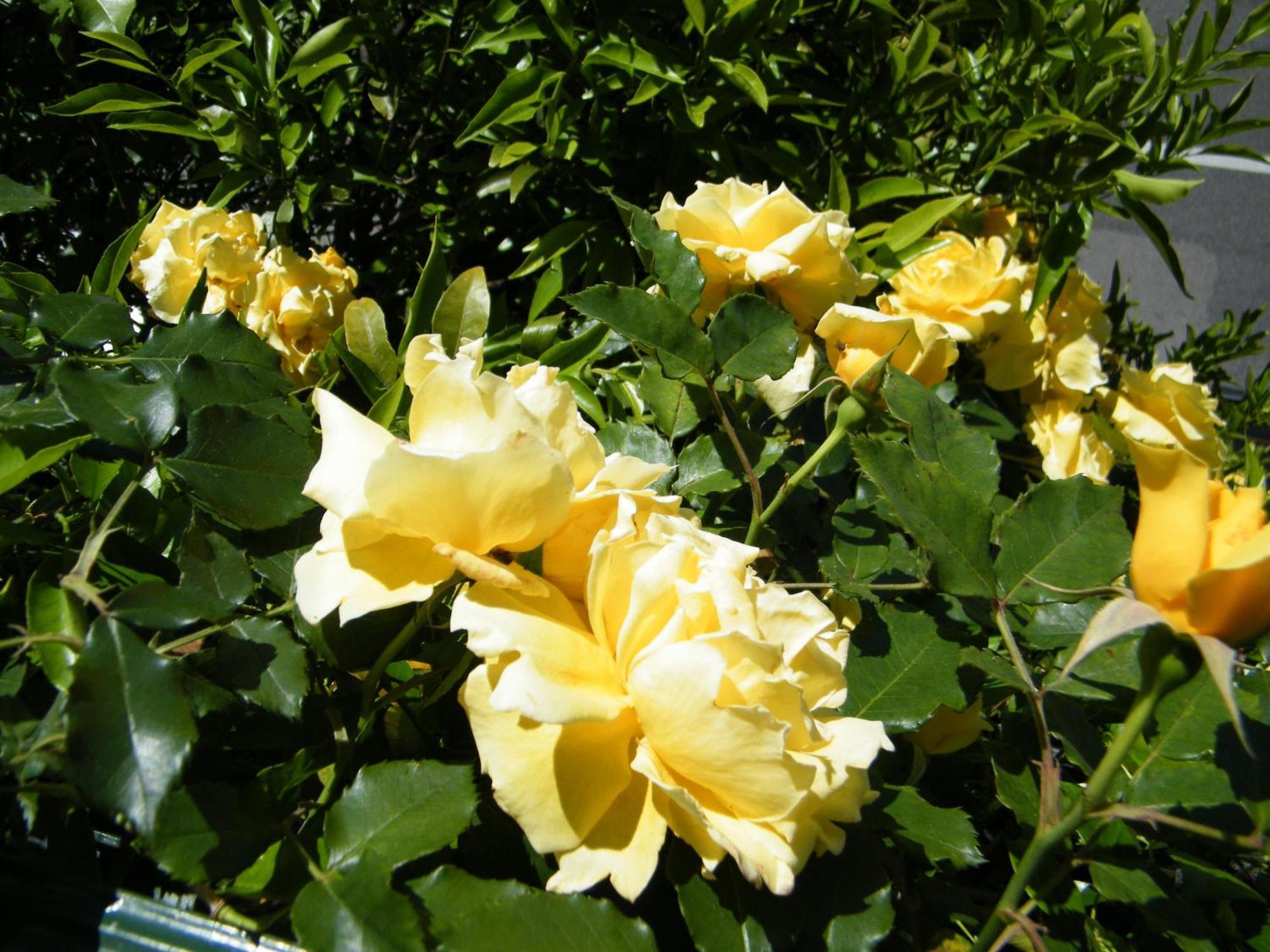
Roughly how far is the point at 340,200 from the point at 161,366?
65 centimetres

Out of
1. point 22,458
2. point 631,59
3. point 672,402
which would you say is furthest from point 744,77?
point 22,458

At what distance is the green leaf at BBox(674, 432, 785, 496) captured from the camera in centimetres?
62

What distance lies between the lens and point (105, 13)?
98 cm

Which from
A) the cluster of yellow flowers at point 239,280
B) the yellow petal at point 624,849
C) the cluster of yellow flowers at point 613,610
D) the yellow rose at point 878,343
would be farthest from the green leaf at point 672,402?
the cluster of yellow flowers at point 239,280

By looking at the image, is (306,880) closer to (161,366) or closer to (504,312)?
(161,366)

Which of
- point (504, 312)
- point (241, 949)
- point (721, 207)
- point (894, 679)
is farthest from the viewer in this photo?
point (504, 312)

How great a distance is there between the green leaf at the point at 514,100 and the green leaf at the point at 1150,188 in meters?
0.64

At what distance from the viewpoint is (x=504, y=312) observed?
1.06 meters

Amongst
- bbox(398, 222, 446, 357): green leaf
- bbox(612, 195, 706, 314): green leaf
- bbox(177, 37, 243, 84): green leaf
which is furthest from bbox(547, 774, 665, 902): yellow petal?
bbox(177, 37, 243, 84): green leaf

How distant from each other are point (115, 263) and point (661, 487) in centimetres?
56

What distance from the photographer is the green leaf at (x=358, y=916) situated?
1.15 feet

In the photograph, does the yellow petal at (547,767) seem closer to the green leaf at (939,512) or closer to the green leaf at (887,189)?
the green leaf at (939,512)

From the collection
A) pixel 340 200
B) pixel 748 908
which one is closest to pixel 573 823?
pixel 748 908

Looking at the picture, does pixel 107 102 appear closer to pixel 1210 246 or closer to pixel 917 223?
pixel 917 223
